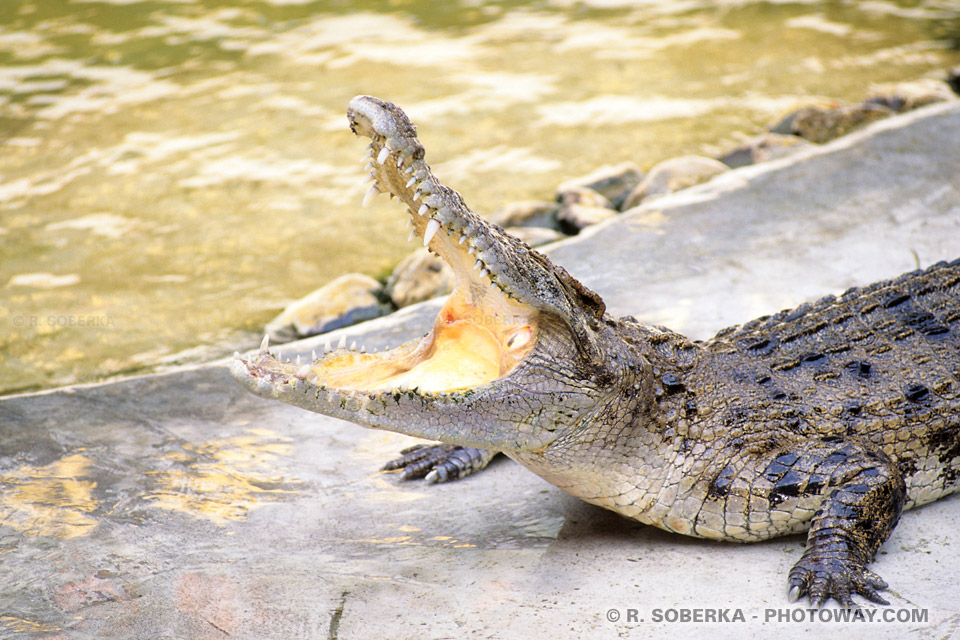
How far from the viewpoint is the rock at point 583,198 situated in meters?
7.89

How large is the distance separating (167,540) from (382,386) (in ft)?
3.29

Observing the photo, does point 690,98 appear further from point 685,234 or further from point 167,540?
point 167,540

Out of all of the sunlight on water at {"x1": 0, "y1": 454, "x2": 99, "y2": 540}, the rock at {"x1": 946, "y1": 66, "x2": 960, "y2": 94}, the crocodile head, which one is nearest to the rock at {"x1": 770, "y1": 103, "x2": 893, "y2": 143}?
the rock at {"x1": 946, "y1": 66, "x2": 960, "y2": 94}

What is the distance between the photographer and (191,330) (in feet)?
22.1

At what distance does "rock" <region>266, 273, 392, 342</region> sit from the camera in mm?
6578

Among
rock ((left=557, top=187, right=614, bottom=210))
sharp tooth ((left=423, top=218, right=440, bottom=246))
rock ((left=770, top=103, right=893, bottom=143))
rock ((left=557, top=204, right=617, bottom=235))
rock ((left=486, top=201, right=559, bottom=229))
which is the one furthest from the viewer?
rock ((left=770, top=103, right=893, bottom=143))

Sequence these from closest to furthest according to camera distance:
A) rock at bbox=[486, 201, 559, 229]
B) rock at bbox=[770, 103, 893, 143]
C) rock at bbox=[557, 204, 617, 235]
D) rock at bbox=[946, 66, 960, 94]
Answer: rock at bbox=[557, 204, 617, 235], rock at bbox=[486, 201, 559, 229], rock at bbox=[770, 103, 893, 143], rock at bbox=[946, 66, 960, 94]

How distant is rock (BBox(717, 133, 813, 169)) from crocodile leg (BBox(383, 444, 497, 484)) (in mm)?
4994

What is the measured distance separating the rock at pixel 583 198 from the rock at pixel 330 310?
1887 mm

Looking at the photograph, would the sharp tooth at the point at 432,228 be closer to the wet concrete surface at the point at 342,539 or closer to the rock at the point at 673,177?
the wet concrete surface at the point at 342,539

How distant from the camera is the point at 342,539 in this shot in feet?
12.1

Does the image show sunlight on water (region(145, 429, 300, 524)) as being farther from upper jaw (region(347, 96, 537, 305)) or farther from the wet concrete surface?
upper jaw (region(347, 96, 537, 305))

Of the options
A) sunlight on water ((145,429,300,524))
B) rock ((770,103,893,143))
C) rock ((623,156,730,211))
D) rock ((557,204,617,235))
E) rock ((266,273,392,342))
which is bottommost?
rock ((266,273,392,342))

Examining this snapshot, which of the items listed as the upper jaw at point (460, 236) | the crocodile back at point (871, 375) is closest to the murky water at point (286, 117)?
the upper jaw at point (460, 236)
